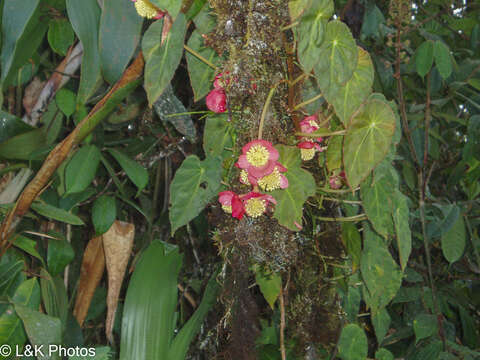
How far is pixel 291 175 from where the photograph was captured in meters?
0.57

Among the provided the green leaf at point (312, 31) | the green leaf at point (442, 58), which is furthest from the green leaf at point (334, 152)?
the green leaf at point (442, 58)

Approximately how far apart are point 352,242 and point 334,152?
0.20 metres

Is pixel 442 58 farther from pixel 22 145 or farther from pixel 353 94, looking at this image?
pixel 22 145

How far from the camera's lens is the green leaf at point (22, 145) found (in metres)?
0.76

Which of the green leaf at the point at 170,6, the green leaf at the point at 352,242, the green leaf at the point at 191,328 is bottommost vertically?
the green leaf at the point at 191,328

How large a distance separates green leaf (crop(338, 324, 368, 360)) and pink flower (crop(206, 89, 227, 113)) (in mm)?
462

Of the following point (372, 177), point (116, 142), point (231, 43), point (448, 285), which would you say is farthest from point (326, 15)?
point (448, 285)

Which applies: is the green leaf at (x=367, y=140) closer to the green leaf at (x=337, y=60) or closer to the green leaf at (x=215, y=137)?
the green leaf at (x=337, y=60)

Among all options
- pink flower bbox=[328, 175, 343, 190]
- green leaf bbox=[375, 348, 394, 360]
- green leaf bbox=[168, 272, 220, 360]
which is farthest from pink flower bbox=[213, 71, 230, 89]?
green leaf bbox=[375, 348, 394, 360]

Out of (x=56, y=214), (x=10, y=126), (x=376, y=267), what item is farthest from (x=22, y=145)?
(x=376, y=267)

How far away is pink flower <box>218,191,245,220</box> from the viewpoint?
530mm

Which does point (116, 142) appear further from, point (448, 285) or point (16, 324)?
point (448, 285)

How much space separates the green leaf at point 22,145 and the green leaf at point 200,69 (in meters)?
0.33

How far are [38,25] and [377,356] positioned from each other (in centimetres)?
87
